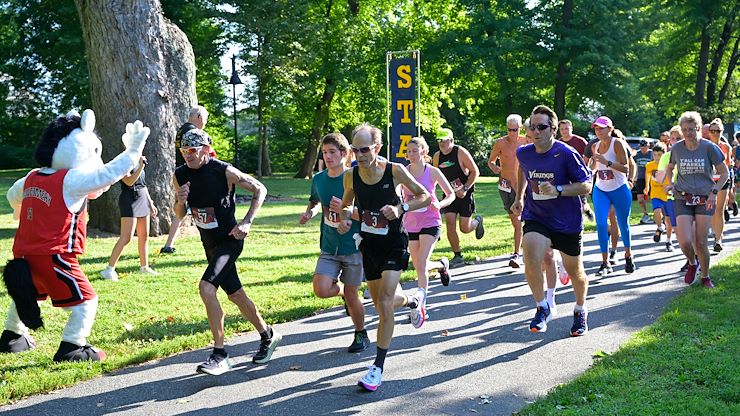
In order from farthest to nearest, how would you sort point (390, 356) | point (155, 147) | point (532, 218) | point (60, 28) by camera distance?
point (60, 28) → point (155, 147) → point (532, 218) → point (390, 356)

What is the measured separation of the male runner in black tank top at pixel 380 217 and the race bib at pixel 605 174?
5156 mm

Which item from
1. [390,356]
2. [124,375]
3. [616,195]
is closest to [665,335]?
[390,356]

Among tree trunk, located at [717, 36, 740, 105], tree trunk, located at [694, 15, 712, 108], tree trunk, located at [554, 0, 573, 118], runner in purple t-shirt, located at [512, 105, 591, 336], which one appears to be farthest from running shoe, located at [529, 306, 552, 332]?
tree trunk, located at [717, 36, 740, 105]

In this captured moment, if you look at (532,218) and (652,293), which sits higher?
(532,218)

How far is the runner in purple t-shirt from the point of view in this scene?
752 cm

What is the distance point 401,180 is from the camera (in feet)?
20.8

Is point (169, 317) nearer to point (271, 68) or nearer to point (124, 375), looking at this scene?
point (124, 375)

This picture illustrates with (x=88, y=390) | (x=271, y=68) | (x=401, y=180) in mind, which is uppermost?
(x=271, y=68)

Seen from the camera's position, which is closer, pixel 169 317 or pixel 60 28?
pixel 169 317

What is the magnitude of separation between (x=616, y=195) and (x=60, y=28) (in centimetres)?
3066

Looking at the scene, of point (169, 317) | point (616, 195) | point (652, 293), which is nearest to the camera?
point (169, 317)

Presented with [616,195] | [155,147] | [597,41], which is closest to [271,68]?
[597,41]

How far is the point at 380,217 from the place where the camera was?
6.30 metres

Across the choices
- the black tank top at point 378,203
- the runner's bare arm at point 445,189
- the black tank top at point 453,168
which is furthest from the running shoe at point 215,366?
the black tank top at point 453,168
